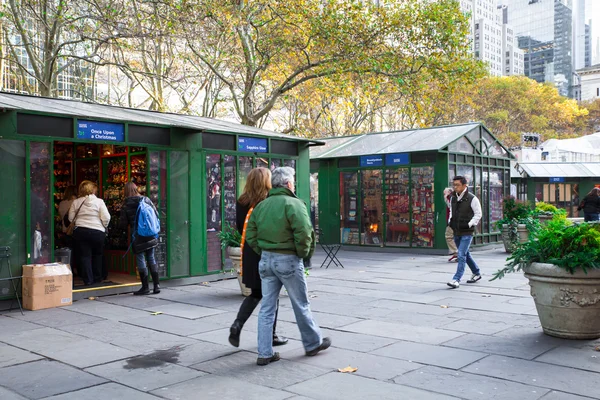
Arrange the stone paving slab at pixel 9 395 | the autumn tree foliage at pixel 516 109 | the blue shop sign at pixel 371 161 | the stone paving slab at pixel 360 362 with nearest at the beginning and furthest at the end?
the stone paving slab at pixel 9 395 → the stone paving slab at pixel 360 362 → the blue shop sign at pixel 371 161 → the autumn tree foliage at pixel 516 109

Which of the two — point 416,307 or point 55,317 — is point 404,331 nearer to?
point 416,307

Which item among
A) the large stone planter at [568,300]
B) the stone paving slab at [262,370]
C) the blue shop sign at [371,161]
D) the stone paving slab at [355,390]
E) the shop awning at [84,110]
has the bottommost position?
the stone paving slab at [262,370]

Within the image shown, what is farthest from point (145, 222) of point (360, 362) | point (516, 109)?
point (516, 109)

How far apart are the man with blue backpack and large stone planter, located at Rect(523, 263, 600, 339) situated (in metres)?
6.20

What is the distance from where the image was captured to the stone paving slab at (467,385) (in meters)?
4.71

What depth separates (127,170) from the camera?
11.9 m

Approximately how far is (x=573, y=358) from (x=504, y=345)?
0.75 metres

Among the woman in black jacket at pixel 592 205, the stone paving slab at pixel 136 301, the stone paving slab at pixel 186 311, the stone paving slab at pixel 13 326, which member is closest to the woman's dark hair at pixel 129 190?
the stone paving slab at pixel 136 301

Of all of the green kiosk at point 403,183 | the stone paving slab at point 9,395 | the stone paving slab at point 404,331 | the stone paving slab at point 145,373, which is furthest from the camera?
the green kiosk at point 403,183

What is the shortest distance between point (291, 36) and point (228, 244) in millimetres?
12148

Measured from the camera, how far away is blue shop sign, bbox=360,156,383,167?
18.4m

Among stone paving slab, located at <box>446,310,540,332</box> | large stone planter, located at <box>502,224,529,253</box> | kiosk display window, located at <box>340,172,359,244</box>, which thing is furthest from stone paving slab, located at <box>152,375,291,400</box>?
kiosk display window, located at <box>340,172,359,244</box>

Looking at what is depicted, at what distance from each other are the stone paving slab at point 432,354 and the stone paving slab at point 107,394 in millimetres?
2426

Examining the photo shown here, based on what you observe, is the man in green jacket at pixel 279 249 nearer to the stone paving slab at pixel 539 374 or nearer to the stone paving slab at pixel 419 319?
the stone paving slab at pixel 539 374
